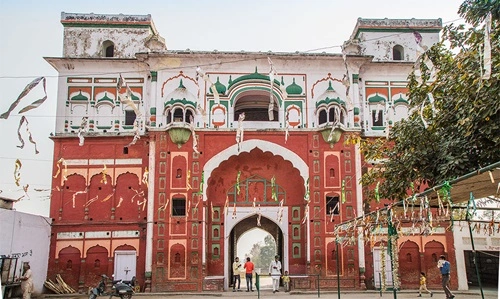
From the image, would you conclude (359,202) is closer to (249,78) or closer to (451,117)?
(249,78)

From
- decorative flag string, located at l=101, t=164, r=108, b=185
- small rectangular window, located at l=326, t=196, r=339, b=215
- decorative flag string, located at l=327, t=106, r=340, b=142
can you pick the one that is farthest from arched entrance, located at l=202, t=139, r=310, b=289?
decorative flag string, located at l=101, t=164, r=108, b=185

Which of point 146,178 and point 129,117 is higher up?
point 129,117

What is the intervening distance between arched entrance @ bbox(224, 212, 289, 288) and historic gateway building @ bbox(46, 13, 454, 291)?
0.36ft

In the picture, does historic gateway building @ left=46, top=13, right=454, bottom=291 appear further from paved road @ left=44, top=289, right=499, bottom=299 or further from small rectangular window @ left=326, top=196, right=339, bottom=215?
paved road @ left=44, top=289, right=499, bottom=299

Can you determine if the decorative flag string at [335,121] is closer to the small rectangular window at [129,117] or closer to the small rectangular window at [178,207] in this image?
the small rectangular window at [178,207]

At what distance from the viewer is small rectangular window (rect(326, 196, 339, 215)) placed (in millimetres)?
18844

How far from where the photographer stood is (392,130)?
1273cm

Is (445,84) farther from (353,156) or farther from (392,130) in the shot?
(353,156)

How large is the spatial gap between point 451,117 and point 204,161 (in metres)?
10.2

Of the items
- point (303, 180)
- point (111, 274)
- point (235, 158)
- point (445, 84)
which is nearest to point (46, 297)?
point (111, 274)

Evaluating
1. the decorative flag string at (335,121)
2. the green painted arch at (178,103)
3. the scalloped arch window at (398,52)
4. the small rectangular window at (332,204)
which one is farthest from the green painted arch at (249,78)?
the scalloped arch window at (398,52)

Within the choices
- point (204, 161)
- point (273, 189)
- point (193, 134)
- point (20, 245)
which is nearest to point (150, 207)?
point (204, 161)

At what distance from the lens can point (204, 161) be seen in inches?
751

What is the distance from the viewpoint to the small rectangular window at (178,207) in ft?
61.2
